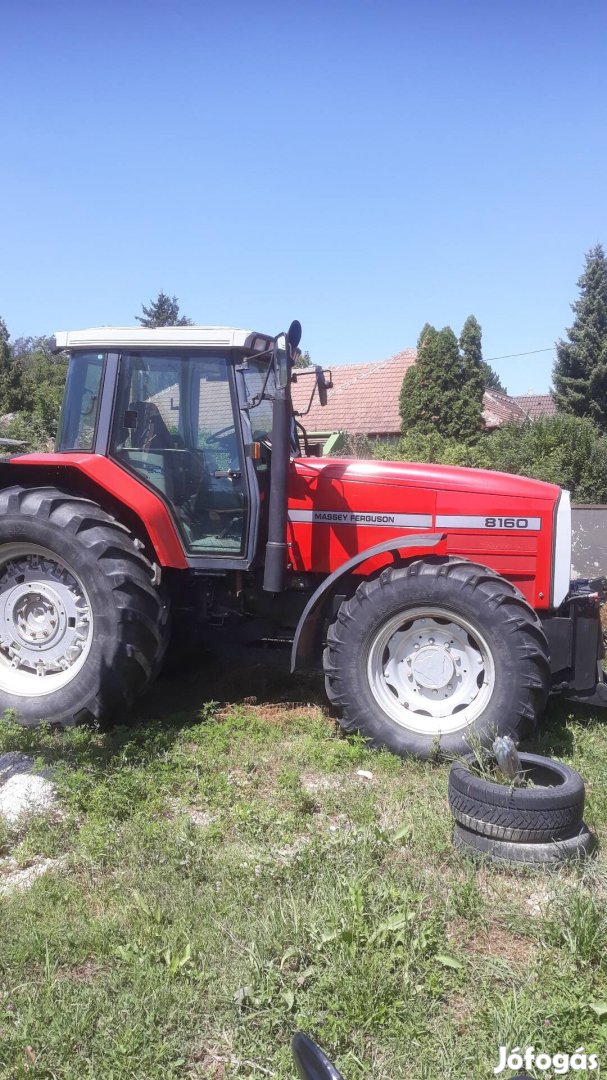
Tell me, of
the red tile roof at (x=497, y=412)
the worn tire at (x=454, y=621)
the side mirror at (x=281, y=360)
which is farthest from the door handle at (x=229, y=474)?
the red tile roof at (x=497, y=412)

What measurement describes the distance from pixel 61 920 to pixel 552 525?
3.17 metres

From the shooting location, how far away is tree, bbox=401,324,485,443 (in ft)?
63.6

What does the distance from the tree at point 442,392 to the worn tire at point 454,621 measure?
15.4 meters

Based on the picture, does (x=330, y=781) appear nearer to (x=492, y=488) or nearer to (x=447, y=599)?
(x=447, y=599)

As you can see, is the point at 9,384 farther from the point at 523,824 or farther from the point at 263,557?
the point at 523,824

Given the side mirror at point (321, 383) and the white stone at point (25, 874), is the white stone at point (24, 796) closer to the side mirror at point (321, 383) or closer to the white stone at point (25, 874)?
the white stone at point (25, 874)

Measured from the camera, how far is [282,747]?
4.36 metres

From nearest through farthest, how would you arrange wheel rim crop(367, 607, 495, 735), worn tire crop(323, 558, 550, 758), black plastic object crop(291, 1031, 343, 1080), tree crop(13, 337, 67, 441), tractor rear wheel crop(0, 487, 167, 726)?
1. black plastic object crop(291, 1031, 343, 1080)
2. worn tire crop(323, 558, 550, 758)
3. wheel rim crop(367, 607, 495, 735)
4. tractor rear wheel crop(0, 487, 167, 726)
5. tree crop(13, 337, 67, 441)

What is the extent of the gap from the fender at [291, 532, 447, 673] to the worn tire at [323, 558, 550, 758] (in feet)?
0.44

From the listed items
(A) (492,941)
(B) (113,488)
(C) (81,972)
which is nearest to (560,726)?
(A) (492,941)

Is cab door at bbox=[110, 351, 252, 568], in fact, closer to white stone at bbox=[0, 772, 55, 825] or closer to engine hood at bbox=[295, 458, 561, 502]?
engine hood at bbox=[295, 458, 561, 502]

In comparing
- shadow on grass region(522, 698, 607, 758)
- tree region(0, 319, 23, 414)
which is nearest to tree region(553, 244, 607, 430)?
tree region(0, 319, 23, 414)

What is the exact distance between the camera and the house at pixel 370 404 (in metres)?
23.7

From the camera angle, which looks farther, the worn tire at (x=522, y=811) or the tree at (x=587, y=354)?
the tree at (x=587, y=354)
